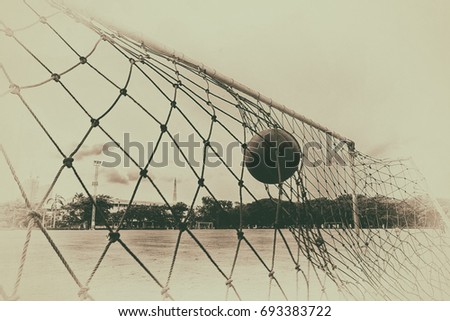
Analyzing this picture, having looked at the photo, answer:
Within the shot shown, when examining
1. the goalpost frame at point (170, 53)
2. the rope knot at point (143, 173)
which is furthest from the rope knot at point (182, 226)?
the goalpost frame at point (170, 53)

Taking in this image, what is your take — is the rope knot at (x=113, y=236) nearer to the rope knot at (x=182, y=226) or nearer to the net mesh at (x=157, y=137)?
the net mesh at (x=157, y=137)

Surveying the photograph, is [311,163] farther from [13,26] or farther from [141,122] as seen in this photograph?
[13,26]

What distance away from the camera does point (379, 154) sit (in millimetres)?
3229

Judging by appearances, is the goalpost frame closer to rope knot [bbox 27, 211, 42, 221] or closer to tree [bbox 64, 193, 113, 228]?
rope knot [bbox 27, 211, 42, 221]

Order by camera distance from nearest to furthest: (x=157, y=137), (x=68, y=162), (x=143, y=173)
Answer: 1. (x=68, y=162)
2. (x=143, y=173)
3. (x=157, y=137)

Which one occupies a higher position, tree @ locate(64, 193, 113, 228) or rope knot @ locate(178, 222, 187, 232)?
tree @ locate(64, 193, 113, 228)

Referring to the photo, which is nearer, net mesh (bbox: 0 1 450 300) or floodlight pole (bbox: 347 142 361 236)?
net mesh (bbox: 0 1 450 300)

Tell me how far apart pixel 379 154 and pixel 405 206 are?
0.67 metres

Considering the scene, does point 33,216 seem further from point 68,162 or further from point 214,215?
point 214,215

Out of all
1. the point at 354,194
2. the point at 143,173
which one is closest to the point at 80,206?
the point at 143,173

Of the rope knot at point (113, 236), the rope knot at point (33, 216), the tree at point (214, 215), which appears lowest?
the rope knot at point (113, 236)

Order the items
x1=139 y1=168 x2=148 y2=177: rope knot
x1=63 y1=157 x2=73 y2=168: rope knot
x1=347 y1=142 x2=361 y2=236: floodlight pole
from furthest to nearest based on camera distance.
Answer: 1. x1=347 y1=142 x2=361 y2=236: floodlight pole
2. x1=139 y1=168 x2=148 y2=177: rope knot
3. x1=63 y1=157 x2=73 y2=168: rope knot

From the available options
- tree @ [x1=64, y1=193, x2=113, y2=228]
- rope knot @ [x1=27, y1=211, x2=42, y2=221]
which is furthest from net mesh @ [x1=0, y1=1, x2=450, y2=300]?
tree @ [x1=64, y1=193, x2=113, y2=228]
